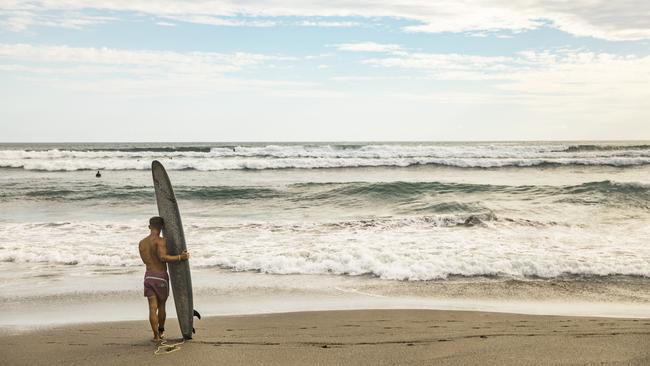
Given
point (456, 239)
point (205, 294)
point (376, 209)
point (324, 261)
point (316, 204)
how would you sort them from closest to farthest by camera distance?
point (205, 294)
point (324, 261)
point (456, 239)
point (376, 209)
point (316, 204)

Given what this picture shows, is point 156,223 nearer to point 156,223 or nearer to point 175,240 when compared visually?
point 156,223

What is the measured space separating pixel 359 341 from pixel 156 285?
80.9 inches

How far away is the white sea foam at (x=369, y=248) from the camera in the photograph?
28.4ft

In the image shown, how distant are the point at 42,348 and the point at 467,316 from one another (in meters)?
4.50

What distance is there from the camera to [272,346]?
5.07 m

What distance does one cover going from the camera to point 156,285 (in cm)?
523

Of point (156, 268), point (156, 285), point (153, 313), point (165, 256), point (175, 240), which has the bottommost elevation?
point (153, 313)

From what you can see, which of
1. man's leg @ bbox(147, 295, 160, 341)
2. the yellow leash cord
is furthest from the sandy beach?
man's leg @ bbox(147, 295, 160, 341)

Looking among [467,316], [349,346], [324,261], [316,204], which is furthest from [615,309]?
[316,204]

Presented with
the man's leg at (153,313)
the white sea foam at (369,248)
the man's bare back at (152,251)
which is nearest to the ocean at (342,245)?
the white sea foam at (369,248)

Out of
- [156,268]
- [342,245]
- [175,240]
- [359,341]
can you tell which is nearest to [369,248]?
[342,245]

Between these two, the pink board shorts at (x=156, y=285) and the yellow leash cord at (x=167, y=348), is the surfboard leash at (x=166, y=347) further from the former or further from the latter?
the pink board shorts at (x=156, y=285)

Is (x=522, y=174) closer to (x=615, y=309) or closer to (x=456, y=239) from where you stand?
(x=456, y=239)

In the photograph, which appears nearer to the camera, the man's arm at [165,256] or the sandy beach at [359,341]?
the sandy beach at [359,341]
